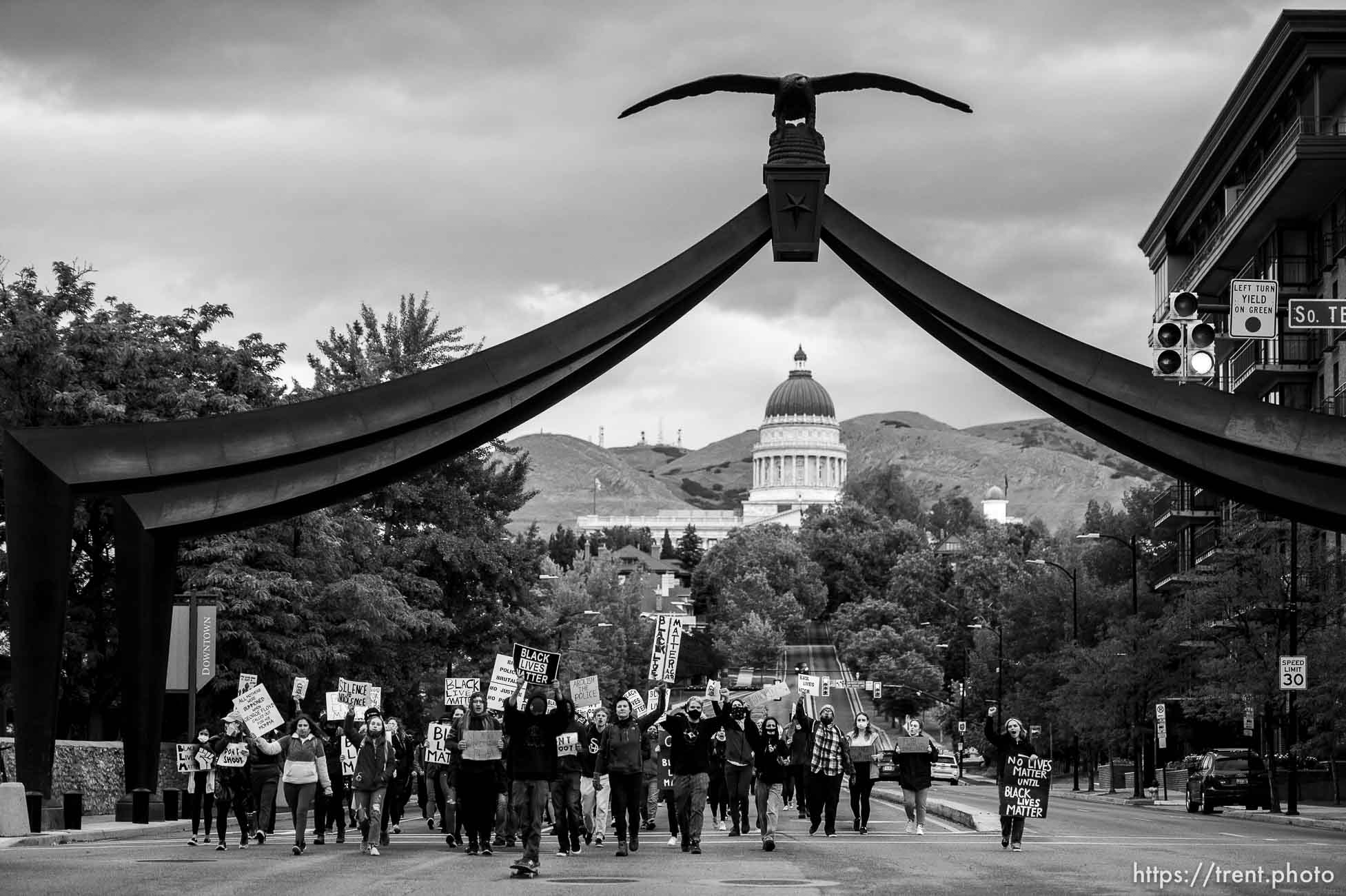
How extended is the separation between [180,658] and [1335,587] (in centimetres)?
2812

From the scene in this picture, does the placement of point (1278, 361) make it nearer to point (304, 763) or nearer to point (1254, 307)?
point (1254, 307)

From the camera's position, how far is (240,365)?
154 feet

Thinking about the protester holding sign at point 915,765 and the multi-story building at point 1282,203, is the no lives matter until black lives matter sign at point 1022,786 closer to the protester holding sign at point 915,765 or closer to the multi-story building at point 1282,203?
the protester holding sign at point 915,765

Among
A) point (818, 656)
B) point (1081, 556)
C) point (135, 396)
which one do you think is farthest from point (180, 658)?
point (818, 656)

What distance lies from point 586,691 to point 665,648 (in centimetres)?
1463

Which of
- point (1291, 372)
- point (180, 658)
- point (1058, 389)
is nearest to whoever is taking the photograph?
point (1058, 389)

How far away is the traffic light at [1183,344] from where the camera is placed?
877 inches

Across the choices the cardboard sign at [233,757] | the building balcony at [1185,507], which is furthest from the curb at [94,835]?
the building balcony at [1185,507]

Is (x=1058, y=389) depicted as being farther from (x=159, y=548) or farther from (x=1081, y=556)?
(x=1081, y=556)

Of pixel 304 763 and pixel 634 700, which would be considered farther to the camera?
pixel 634 700

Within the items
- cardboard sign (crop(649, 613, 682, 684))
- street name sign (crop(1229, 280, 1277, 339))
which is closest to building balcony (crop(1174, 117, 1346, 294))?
cardboard sign (crop(649, 613, 682, 684))

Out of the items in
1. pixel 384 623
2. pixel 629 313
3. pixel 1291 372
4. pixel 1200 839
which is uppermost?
pixel 1291 372

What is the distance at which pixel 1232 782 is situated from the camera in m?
45.8

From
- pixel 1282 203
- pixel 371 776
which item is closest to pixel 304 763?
pixel 371 776
